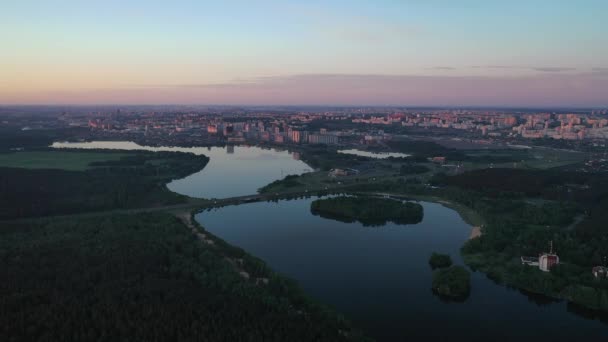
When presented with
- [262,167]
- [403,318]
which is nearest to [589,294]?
[403,318]

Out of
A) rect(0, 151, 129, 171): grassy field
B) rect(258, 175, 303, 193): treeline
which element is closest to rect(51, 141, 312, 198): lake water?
rect(258, 175, 303, 193): treeline

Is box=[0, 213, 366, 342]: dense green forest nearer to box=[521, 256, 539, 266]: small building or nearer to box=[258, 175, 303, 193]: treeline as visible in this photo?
box=[521, 256, 539, 266]: small building

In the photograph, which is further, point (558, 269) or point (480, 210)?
point (480, 210)

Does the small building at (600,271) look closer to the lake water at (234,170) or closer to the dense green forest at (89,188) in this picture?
the dense green forest at (89,188)

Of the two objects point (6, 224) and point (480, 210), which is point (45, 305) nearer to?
point (6, 224)

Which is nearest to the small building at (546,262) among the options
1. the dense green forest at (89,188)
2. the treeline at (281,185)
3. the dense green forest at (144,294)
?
the dense green forest at (144,294)
